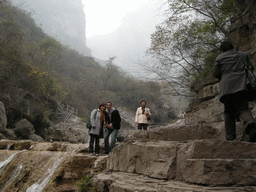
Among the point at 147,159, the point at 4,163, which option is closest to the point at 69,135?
the point at 4,163

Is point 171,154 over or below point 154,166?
over

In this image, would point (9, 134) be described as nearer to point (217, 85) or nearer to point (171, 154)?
point (217, 85)

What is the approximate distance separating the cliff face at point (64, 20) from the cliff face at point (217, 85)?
274 feet

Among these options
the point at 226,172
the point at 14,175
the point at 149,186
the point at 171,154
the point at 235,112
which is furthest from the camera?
the point at 14,175

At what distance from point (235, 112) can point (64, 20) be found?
114525 millimetres

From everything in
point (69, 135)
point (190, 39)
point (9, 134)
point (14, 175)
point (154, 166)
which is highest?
point (190, 39)

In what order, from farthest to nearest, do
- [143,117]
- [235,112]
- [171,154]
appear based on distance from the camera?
[143,117] → [235,112] → [171,154]

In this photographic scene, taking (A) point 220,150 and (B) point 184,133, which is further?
(B) point 184,133

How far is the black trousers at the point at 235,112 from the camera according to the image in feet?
11.2

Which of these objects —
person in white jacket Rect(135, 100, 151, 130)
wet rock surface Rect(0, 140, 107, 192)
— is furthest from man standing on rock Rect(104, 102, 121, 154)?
person in white jacket Rect(135, 100, 151, 130)

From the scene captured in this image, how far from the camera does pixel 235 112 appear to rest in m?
3.74

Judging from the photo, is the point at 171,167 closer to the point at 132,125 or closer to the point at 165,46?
the point at 165,46

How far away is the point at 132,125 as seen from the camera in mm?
24328

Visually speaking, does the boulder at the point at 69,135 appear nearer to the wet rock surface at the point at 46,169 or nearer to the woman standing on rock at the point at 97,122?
the wet rock surface at the point at 46,169
